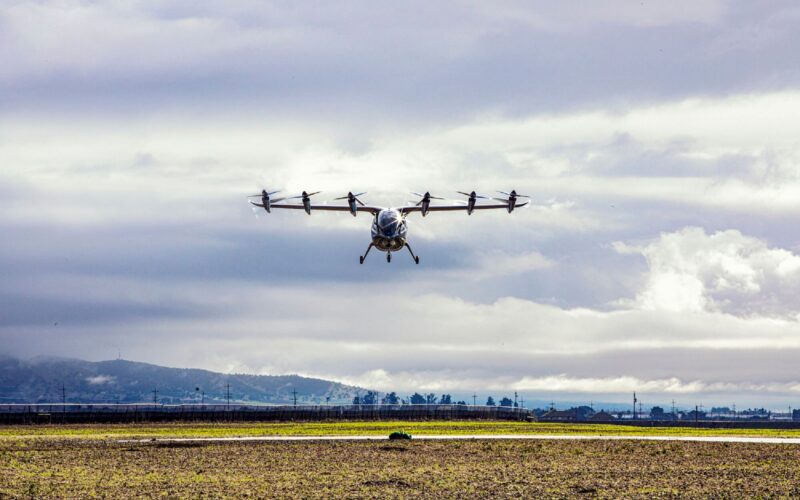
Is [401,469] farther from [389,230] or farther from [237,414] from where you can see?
[237,414]

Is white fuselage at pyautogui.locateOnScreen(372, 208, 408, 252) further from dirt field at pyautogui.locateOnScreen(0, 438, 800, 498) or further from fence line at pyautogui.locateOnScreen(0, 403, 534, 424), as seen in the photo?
fence line at pyautogui.locateOnScreen(0, 403, 534, 424)

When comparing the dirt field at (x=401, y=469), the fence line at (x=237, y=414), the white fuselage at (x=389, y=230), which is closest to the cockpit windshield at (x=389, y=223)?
the white fuselage at (x=389, y=230)

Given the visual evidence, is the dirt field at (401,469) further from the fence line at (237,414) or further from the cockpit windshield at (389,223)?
the fence line at (237,414)

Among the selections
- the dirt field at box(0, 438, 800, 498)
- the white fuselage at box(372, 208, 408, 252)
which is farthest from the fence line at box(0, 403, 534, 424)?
the white fuselage at box(372, 208, 408, 252)

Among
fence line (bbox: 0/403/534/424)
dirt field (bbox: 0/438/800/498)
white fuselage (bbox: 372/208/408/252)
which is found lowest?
dirt field (bbox: 0/438/800/498)

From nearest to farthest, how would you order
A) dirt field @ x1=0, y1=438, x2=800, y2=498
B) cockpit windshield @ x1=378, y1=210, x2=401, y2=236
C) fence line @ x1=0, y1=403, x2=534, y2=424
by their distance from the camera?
1. dirt field @ x1=0, y1=438, x2=800, y2=498
2. cockpit windshield @ x1=378, y1=210, x2=401, y2=236
3. fence line @ x1=0, y1=403, x2=534, y2=424

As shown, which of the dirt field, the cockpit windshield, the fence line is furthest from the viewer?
the fence line

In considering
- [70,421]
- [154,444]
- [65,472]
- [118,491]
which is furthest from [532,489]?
[70,421]

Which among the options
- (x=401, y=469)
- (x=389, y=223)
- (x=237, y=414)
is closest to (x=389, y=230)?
(x=389, y=223)

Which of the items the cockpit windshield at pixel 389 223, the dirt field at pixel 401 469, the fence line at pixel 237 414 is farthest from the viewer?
the fence line at pixel 237 414
